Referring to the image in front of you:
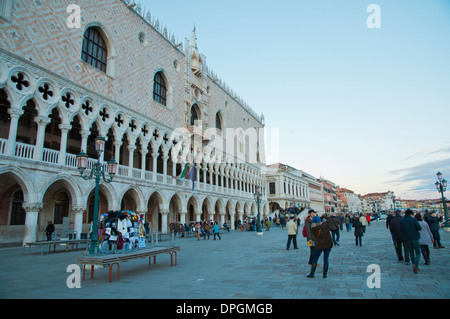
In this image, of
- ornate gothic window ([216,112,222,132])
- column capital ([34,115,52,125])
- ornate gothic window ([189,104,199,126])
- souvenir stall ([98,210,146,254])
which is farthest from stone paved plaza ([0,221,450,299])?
ornate gothic window ([216,112,222,132])

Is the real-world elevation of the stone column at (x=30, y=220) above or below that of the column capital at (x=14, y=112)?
below

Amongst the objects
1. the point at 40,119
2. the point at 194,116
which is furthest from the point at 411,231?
the point at 194,116

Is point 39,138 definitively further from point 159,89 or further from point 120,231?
point 159,89

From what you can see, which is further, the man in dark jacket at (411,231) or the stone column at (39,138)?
the stone column at (39,138)

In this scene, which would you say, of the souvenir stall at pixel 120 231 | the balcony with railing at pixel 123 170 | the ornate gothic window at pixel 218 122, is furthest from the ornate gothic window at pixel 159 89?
the souvenir stall at pixel 120 231

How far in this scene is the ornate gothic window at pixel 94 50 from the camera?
1773 cm

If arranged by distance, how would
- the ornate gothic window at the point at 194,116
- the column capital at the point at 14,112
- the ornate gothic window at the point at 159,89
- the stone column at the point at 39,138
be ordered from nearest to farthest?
the column capital at the point at 14,112 < the stone column at the point at 39,138 < the ornate gothic window at the point at 159,89 < the ornate gothic window at the point at 194,116

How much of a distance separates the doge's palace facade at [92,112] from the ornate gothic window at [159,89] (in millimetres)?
98

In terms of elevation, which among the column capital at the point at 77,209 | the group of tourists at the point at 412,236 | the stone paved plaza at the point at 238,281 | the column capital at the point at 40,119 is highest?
the column capital at the point at 40,119

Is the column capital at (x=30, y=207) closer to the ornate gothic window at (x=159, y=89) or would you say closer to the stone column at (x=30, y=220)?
the stone column at (x=30, y=220)

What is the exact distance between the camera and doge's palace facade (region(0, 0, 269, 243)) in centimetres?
1354

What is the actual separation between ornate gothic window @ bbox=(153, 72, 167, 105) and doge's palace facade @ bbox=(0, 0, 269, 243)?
3.9 inches

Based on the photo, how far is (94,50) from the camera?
59.9 feet

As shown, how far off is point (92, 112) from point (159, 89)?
8.06 meters
